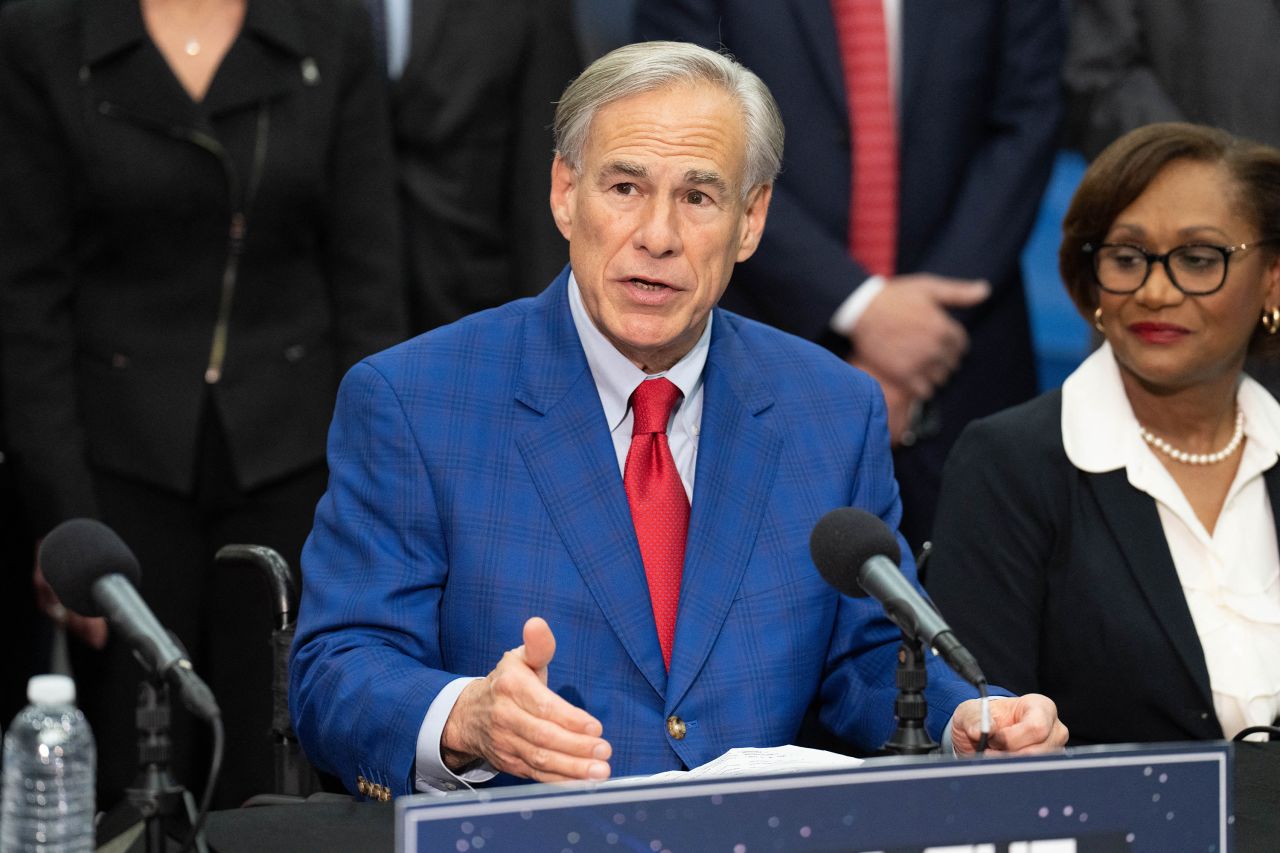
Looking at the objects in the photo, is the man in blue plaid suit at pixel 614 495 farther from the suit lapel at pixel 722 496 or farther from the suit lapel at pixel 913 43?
the suit lapel at pixel 913 43

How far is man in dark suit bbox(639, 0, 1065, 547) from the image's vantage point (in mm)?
4078

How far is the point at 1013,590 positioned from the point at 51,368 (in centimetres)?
203

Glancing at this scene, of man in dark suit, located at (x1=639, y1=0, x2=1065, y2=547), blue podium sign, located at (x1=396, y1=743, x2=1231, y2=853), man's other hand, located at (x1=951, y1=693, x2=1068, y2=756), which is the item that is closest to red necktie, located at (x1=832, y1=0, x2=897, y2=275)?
man in dark suit, located at (x1=639, y1=0, x2=1065, y2=547)

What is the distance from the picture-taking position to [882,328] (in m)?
4.09

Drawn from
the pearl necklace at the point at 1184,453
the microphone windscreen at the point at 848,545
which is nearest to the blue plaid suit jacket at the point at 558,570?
the microphone windscreen at the point at 848,545

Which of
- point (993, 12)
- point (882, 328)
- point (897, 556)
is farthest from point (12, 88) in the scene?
point (897, 556)

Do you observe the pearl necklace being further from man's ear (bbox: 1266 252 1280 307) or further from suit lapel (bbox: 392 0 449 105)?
suit lapel (bbox: 392 0 449 105)

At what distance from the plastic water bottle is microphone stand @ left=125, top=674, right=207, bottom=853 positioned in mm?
71

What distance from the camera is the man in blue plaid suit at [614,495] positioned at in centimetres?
248

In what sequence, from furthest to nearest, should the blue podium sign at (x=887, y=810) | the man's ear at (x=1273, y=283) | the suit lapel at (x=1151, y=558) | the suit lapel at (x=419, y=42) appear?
the suit lapel at (x=419, y=42) → the man's ear at (x=1273, y=283) → the suit lapel at (x=1151, y=558) → the blue podium sign at (x=887, y=810)

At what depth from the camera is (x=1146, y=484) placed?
3250mm

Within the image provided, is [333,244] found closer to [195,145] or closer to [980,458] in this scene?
[195,145]

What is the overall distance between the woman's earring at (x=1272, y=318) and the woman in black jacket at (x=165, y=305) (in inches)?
77.0

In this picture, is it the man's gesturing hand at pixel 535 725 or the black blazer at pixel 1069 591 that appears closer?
the man's gesturing hand at pixel 535 725
